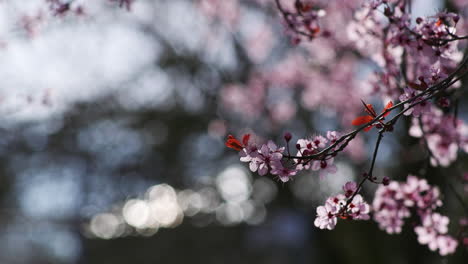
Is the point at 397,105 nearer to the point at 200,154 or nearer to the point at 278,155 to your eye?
the point at 278,155

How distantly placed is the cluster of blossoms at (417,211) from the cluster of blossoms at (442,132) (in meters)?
0.23

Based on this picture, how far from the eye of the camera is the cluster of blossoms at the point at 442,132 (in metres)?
2.69

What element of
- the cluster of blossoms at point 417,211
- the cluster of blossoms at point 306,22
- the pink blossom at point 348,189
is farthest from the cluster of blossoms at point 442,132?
the pink blossom at point 348,189

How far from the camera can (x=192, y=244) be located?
1176 cm

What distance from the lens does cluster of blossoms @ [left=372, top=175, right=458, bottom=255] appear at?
251 centimetres

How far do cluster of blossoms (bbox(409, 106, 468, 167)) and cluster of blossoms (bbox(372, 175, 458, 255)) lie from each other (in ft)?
0.75

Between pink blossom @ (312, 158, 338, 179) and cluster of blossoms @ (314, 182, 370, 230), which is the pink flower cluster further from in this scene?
cluster of blossoms @ (314, 182, 370, 230)

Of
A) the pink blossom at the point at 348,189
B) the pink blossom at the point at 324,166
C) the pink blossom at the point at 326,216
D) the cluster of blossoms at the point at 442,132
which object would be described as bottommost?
the pink blossom at the point at 326,216

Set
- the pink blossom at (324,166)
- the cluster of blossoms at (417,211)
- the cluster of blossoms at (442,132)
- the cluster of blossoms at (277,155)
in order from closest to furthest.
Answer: the cluster of blossoms at (277,155)
the pink blossom at (324,166)
the cluster of blossoms at (417,211)
the cluster of blossoms at (442,132)

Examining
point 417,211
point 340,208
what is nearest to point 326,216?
point 340,208

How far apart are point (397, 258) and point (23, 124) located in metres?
6.96

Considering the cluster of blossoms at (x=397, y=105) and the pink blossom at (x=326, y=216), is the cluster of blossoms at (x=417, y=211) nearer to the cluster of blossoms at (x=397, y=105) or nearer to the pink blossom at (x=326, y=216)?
the cluster of blossoms at (x=397, y=105)

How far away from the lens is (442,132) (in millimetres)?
2791

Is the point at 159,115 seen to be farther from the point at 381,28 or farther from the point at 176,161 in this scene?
the point at 381,28
